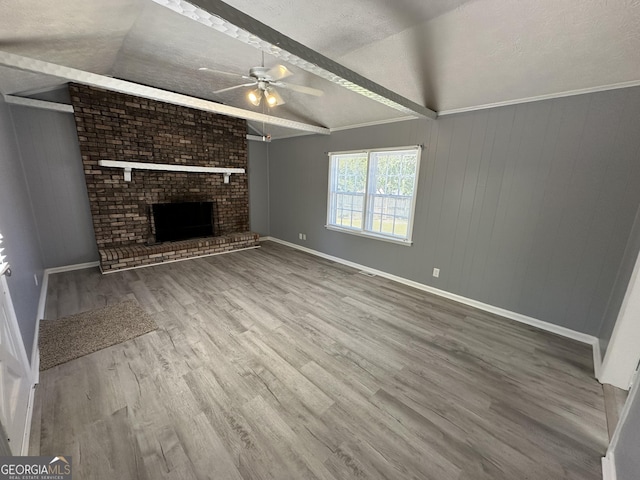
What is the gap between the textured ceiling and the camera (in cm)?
196

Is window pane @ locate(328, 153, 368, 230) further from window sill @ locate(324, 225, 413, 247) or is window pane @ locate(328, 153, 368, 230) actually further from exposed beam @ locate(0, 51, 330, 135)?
exposed beam @ locate(0, 51, 330, 135)

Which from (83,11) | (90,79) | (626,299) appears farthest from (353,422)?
(90,79)

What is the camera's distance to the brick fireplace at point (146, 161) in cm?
418

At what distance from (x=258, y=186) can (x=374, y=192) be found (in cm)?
319

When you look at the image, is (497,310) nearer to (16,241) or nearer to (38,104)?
(16,241)

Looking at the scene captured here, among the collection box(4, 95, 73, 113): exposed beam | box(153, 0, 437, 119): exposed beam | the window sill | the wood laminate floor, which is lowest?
the wood laminate floor

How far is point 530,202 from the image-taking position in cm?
287

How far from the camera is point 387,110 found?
3.78 meters

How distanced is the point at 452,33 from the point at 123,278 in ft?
16.9

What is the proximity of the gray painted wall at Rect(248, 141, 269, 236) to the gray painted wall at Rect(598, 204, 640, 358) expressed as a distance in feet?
19.7

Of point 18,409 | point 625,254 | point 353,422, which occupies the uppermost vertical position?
point 625,254

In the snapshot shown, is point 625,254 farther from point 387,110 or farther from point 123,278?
point 123,278

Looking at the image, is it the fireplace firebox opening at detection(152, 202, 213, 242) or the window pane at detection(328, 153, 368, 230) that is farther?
the fireplace firebox opening at detection(152, 202, 213, 242)

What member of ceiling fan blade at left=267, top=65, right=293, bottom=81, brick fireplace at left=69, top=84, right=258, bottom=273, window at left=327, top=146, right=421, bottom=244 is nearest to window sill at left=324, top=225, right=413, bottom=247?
window at left=327, top=146, right=421, bottom=244
